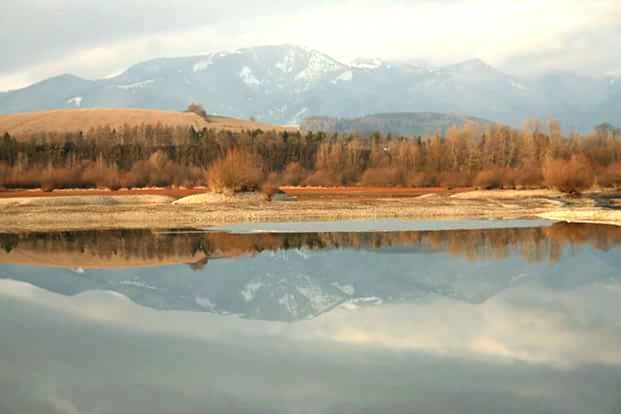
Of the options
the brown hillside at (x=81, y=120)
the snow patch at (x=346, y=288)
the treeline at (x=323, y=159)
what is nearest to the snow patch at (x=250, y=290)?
the snow patch at (x=346, y=288)

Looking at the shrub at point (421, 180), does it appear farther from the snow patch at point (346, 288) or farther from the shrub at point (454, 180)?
the snow patch at point (346, 288)

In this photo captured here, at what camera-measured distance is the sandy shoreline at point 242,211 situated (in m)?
42.7

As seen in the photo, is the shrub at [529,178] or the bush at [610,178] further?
the shrub at [529,178]

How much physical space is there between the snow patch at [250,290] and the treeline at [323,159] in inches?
1748

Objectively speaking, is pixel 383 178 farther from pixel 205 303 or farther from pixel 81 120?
pixel 81 120

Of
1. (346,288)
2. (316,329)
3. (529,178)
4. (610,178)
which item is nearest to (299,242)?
(346,288)

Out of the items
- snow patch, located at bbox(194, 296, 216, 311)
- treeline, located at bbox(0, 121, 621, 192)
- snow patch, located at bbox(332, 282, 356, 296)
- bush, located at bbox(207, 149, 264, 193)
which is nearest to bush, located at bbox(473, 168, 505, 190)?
treeline, located at bbox(0, 121, 621, 192)

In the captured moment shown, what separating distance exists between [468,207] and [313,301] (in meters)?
33.0

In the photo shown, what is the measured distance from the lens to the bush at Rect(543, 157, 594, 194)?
60344mm

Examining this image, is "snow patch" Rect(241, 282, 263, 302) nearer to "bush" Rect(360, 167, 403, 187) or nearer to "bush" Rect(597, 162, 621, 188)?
"bush" Rect(597, 162, 621, 188)

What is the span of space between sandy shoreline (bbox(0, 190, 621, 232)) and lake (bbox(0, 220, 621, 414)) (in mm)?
13594

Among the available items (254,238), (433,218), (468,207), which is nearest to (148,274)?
(254,238)

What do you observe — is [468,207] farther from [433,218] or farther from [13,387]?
[13,387]

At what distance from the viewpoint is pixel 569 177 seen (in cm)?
6028
